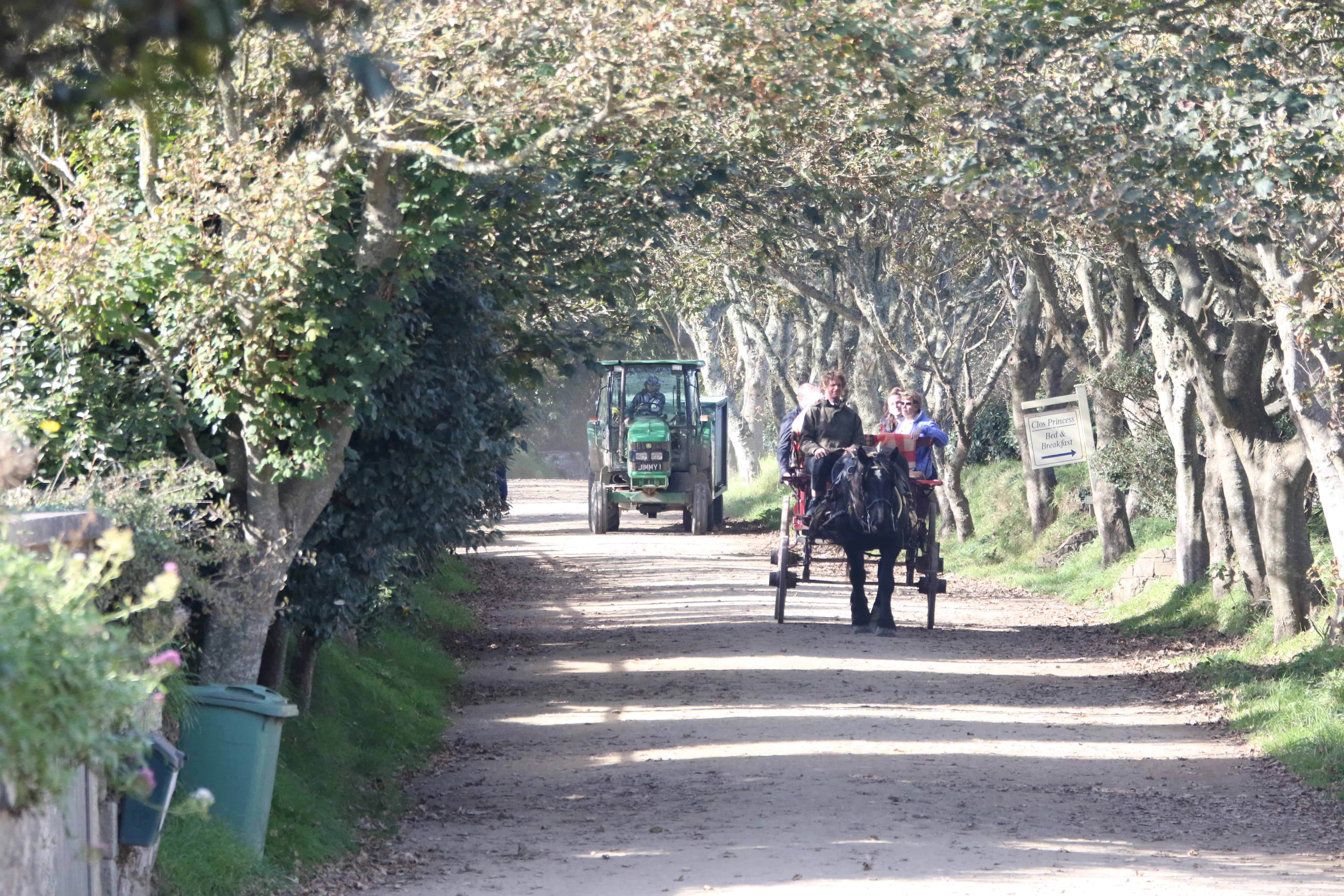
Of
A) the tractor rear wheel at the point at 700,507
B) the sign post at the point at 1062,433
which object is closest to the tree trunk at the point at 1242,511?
the sign post at the point at 1062,433

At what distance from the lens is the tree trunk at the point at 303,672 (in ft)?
33.3

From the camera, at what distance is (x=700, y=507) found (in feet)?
96.9

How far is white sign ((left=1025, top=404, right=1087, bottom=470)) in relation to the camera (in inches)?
759

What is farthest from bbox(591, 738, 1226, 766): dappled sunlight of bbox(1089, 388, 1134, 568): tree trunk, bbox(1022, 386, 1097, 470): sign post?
bbox(1089, 388, 1134, 568): tree trunk

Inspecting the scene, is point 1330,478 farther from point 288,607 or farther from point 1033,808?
point 288,607

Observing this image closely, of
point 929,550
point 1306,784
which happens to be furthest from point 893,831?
point 929,550

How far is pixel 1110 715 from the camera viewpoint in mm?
11641

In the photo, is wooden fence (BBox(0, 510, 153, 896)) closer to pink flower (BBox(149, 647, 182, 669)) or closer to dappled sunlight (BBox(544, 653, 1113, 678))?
pink flower (BBox(149, 647, 182, 669))

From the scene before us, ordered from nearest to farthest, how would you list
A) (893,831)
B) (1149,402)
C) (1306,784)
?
1. (893,831)
2. (1306,784)
3. (1149,402)

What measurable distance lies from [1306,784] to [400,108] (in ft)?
21.7

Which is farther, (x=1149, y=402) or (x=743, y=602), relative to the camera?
(x=1149, y=402)

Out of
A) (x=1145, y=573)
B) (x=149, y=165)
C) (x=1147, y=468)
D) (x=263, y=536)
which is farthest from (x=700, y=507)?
(x=149, y=165)

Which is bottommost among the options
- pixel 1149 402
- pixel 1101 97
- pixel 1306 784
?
pixel 1306 784

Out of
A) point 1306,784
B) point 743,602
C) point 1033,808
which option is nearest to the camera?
point 1033,808
